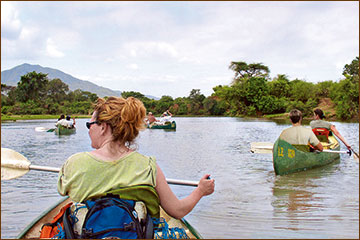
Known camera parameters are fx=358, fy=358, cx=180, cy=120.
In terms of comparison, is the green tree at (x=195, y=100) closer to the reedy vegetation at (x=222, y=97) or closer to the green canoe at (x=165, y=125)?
the reedy vegetation at (x=222, y=97)

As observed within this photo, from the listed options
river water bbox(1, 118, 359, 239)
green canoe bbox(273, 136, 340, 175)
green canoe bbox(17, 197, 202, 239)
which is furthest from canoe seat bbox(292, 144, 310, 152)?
green canoe bbox(17, 197, 202, 239)

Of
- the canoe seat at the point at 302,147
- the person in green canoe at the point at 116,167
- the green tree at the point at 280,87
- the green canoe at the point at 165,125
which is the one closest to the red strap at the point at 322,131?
the canoe seat at the point at 302,147

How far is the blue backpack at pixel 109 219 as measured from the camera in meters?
1.51

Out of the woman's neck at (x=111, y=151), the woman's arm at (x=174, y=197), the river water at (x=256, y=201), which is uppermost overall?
the woman's neck at (x=111, y=151)

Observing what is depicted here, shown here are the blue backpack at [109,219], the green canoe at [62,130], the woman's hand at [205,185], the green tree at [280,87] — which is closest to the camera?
the blue backpack at [109,219]

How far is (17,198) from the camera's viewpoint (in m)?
4.58

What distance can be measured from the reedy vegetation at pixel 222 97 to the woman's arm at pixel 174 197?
123ft

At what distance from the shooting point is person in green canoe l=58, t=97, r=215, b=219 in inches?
60.6

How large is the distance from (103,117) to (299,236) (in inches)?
88.9

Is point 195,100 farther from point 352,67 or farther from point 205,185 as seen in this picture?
point 205,185

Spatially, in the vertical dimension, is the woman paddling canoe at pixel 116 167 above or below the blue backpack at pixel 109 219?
above

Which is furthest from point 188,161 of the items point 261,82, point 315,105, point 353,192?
point 261,82

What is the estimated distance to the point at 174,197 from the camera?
1683mm

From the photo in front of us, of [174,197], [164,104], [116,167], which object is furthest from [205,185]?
[164,104]
